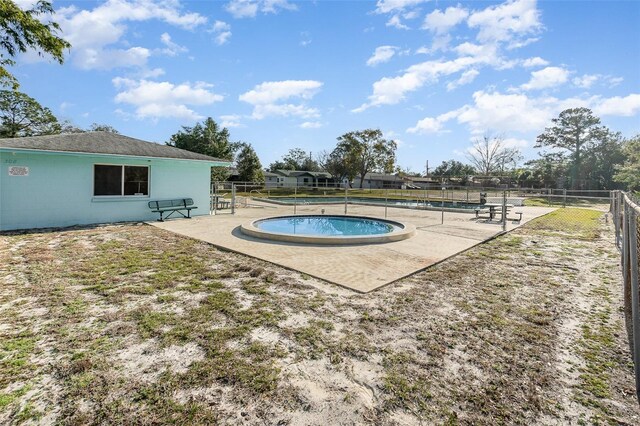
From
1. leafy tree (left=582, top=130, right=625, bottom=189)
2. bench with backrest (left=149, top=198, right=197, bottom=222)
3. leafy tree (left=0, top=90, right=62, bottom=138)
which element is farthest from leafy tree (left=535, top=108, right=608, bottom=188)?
leafy tree (left=0, top=90, right=62, bottom=138)

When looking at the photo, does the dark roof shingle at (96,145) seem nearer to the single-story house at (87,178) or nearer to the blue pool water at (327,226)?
the single-story house at (87,178)

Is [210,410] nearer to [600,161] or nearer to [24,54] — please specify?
[24,54]

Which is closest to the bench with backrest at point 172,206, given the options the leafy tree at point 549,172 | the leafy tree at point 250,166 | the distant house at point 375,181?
the leafy tree at point 250,166

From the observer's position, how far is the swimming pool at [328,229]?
315 inches

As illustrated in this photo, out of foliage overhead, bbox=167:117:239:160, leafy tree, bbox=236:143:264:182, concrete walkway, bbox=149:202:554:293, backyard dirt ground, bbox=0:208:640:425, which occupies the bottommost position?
backyard dirt ground, bbox=0:208:640:425

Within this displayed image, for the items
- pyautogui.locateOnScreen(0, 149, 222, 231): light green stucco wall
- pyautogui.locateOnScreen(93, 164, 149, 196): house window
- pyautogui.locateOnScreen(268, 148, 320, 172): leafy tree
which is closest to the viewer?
pyautogui.locateOnScreen(0, 149, 222, 231): light green stucco wall

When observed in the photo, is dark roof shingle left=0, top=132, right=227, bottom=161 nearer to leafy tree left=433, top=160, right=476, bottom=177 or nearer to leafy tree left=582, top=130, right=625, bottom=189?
leafy tree left=582, top=130, right=625, bottom=189

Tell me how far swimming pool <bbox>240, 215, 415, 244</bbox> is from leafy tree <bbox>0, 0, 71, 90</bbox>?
28.8ft

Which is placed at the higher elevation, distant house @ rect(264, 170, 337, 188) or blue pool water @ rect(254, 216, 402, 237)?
distant house @ rect(264, 170, 337, 188)

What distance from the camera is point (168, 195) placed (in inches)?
488

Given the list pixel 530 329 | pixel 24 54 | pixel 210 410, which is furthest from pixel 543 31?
pixel 24 54

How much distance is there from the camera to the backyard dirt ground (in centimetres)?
221

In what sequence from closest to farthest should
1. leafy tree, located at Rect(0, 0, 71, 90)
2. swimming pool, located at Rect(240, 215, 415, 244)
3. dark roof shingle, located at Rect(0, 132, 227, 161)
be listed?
swimming pool, located at Rect(240, 215, 415, 244), dark roof shingle, located at Rect(0, 132, 227, 161), leafy tree, located at Rect(0, 0, 71, 90)

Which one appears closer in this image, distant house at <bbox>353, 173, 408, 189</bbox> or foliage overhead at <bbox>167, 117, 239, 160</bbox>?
foliage overhead at <bbox>167, 117, 239, 160</bbox>
